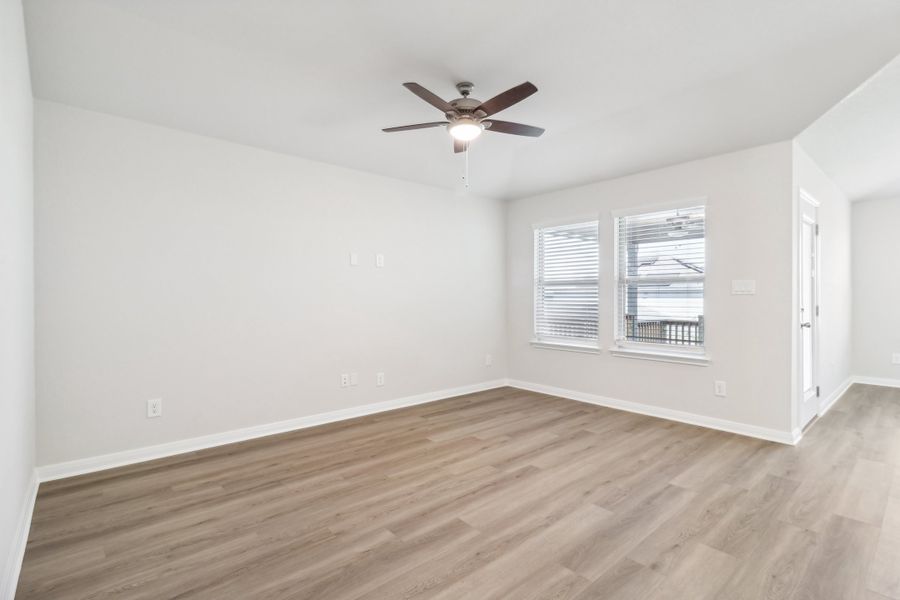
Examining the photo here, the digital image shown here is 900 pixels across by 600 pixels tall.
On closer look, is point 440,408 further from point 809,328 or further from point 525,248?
point 809,328

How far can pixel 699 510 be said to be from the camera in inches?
98.3

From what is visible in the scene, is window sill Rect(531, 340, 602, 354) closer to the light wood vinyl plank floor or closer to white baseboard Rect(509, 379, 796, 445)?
white baseboard Rect(509, 379, 796, 445)

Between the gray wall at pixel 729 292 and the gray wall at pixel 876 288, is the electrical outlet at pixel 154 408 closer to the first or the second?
the gray wall at pixel 729 292

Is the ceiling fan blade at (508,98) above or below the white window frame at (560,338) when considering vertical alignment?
above

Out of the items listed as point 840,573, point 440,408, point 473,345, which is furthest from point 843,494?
point 473,345

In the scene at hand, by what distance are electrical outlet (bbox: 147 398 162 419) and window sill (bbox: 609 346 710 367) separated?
4262mm

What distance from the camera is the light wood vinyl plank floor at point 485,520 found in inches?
73.8

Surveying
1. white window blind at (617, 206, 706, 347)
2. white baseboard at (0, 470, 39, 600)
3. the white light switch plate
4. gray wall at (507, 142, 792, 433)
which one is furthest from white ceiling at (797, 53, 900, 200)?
white baseboard at (0, 470, 39, 600)

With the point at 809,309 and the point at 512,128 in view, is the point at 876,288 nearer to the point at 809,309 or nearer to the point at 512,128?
the point at 809,309

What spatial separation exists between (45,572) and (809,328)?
5898 mm

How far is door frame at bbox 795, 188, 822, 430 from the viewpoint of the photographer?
12.1 ft

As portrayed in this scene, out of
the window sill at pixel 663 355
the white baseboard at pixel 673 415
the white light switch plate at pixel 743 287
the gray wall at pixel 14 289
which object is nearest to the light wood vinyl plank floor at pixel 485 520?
the white baseboard at pixel 673 415

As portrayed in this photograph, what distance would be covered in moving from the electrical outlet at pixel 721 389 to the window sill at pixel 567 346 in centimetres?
121

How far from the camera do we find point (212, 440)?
11.7 ft
